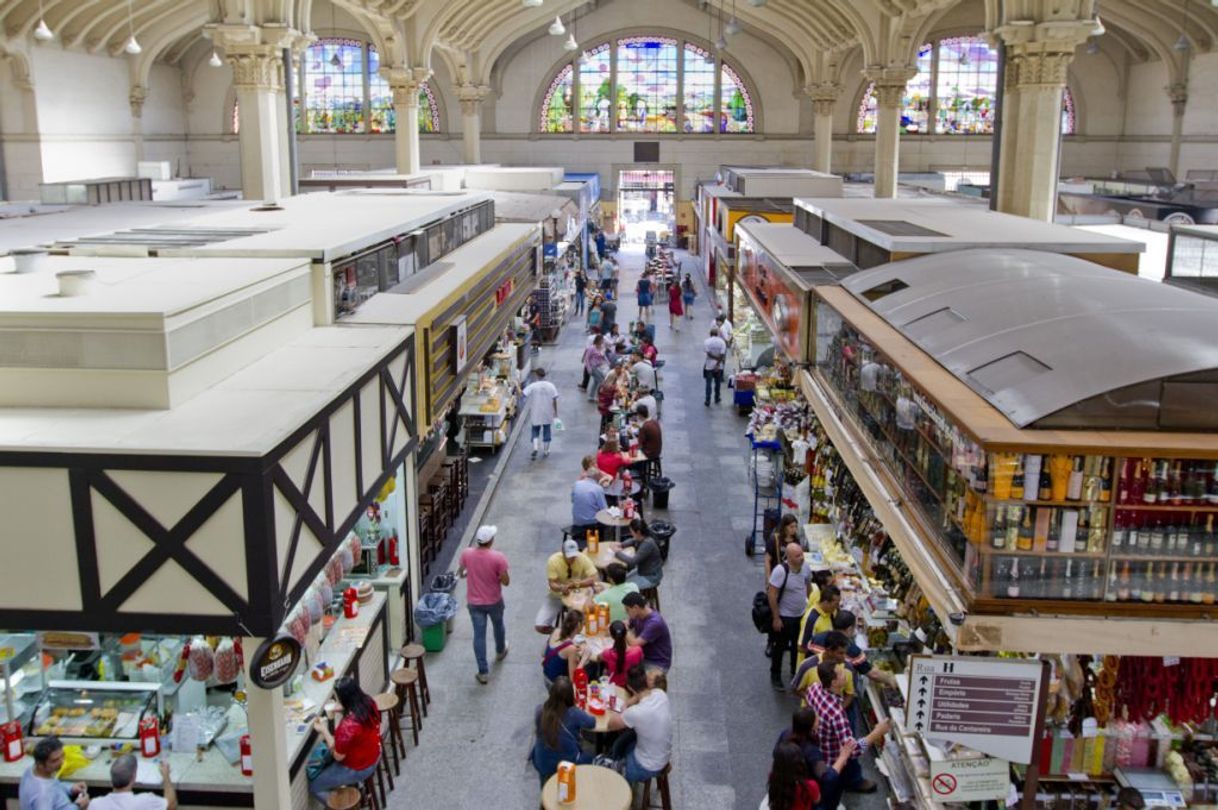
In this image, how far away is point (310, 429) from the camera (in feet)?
19.1

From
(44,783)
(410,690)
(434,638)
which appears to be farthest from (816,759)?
(44,783)

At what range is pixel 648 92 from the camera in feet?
129

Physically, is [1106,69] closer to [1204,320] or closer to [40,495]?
[1204,320]

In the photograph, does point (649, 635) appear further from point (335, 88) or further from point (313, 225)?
point (335, 88)

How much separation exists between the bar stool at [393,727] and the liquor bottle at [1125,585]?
15.2ft

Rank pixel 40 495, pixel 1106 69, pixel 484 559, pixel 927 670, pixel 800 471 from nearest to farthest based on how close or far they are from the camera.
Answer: pixel 40 495 < pixel 927 670 < pixel 484 559 < pixel 800 471 < pixel 1106 69

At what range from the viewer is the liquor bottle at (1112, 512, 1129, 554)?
5242mm

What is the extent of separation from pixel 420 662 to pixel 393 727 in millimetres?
670

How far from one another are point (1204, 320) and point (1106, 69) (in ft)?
117

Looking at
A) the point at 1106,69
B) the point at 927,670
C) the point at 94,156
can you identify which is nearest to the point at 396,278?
the point at 927,670

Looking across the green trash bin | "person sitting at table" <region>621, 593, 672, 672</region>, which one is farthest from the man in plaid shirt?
the green trash bin

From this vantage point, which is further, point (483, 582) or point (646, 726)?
point (483, 582)

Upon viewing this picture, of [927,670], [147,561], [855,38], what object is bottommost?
[927,670]

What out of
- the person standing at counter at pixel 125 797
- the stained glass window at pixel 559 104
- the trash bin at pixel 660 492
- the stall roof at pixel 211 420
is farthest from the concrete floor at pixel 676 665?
the stained glass window at pixel 559 104
